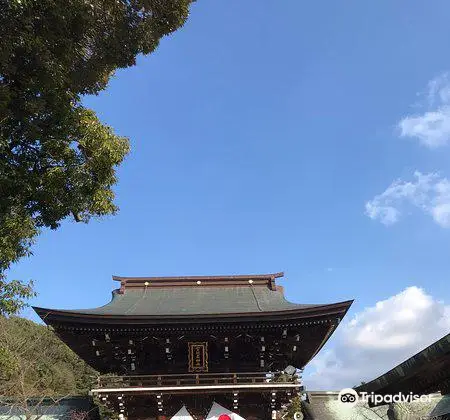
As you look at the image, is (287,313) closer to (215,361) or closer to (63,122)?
(215,361)

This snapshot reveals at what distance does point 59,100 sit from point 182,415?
35.9ft

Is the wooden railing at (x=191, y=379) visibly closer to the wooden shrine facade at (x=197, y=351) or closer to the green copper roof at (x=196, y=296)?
the wooden shrine facade at (x=197, y=351)

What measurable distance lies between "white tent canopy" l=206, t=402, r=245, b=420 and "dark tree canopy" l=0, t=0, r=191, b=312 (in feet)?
27.9

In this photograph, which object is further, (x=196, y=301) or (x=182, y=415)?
(x=196, y=301)

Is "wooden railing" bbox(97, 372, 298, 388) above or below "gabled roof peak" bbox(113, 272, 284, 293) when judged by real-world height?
below

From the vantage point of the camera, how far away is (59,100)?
24.1ft

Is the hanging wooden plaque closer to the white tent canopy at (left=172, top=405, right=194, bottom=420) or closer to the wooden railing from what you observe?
the wooden railing

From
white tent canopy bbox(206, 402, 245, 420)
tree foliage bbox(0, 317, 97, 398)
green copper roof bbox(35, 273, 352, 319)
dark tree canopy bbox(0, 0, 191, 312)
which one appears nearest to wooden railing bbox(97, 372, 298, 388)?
white tent canopy bbox(206, 402, 245, 420)

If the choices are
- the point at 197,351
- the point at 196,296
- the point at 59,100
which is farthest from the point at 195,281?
the point at 59,100

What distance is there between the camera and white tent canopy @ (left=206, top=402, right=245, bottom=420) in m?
14.0

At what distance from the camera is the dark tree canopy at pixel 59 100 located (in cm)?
625

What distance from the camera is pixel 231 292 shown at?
62.1 ft

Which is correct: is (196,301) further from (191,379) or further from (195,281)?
(191,379)

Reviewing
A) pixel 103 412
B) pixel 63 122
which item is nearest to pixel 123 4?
pixel 63 122
